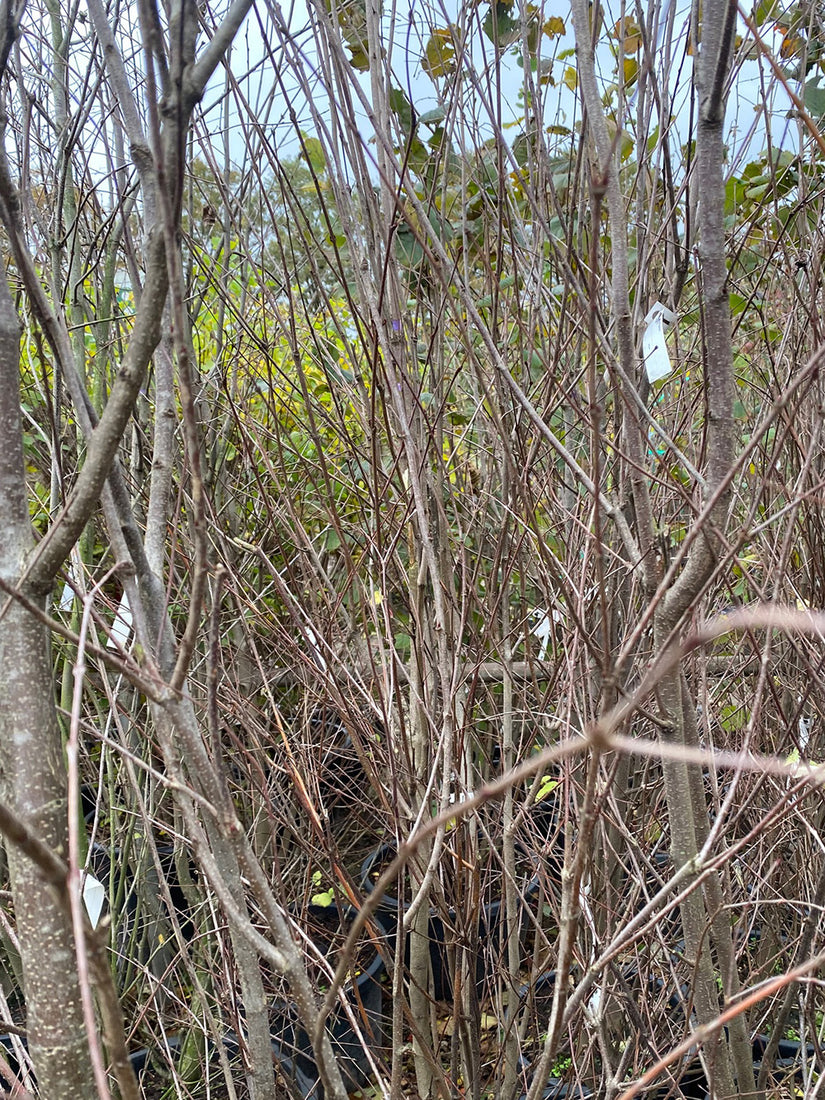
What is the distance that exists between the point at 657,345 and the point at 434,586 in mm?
539

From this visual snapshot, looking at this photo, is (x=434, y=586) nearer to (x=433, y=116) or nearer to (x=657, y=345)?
(x=657, y=345)

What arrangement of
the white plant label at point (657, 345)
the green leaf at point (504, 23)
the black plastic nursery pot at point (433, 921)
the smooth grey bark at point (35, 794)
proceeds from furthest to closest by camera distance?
the black plastic nursery pot at point (433, 921) < the green leaf at point (504, 23) < the white plant label at point (657, 345) < the smooth grey bark at point (35, 794)

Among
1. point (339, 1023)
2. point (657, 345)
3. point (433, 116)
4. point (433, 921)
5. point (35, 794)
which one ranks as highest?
point (433, 116)

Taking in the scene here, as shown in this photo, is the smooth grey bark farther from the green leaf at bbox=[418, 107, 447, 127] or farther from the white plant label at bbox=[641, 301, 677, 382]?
the green leaf at bbox=[418, 107, 447, 127]

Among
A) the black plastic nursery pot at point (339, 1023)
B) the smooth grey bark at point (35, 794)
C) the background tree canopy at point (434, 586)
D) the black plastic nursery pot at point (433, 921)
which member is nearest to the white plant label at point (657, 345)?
the background tree canopy at point (434, 586)

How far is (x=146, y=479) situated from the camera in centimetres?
238

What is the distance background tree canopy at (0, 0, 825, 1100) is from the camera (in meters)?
0.81

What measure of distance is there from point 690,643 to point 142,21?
630 mm

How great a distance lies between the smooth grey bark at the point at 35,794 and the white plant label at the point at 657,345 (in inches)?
36.7

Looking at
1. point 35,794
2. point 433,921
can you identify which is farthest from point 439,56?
point 433,921

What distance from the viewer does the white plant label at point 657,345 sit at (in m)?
1.33

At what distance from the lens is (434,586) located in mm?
1449

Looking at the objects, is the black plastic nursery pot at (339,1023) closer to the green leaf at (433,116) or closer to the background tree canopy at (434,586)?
the background tree canopy at (434,586)

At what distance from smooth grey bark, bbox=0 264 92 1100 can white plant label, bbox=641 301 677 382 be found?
36.7 inches
